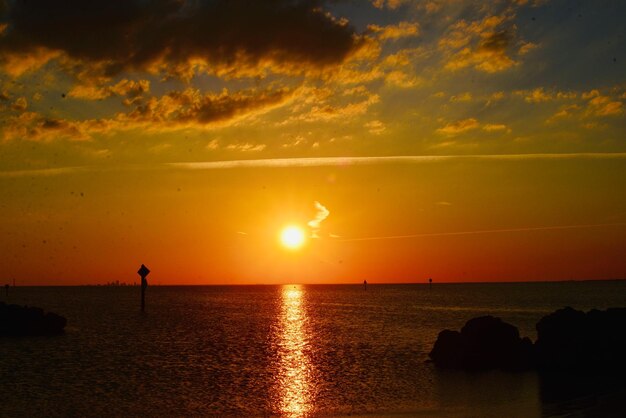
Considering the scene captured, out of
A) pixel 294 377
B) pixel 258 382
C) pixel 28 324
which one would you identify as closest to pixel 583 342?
pixel 294 377

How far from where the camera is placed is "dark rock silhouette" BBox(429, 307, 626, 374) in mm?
28719

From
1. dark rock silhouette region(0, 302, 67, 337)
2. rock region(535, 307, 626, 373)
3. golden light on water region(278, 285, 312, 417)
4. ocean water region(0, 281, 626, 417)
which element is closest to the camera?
ocean water region(0, 281, 626, 417)

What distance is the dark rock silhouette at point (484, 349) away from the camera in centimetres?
3008

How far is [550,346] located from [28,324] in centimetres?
4513

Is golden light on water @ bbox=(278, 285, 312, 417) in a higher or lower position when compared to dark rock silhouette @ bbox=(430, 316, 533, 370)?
lower

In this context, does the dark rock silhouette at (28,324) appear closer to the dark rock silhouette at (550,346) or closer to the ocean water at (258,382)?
the ocean water at (258,382)

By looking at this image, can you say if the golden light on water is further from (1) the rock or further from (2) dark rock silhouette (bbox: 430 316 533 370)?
(1) the rock

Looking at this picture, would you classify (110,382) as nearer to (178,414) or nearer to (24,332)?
(178,414)

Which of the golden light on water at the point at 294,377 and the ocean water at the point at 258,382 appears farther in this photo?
the golden light on water at the point at 294,377

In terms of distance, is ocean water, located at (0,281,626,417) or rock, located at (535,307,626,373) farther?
rock, located at (535,307,626,373)

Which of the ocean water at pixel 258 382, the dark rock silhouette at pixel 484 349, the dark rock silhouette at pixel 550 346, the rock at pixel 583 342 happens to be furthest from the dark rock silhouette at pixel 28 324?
the rock at pixel 583 342

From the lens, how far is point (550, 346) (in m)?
29.9

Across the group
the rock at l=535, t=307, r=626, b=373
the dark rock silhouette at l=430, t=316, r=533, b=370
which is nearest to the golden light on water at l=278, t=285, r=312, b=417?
the dark rock silhouette at l=430, t=316, r=533, b=370

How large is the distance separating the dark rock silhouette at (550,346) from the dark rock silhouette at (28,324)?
37.4 meters
